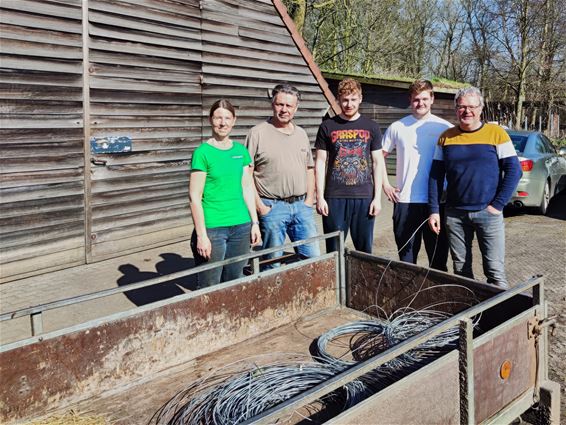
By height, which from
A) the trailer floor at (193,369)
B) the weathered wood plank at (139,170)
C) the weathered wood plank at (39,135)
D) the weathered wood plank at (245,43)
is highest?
the weathered wood plank at (245,43)

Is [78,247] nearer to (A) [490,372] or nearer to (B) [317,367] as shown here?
(B) [317,367]

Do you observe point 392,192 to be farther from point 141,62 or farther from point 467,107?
point 141,62

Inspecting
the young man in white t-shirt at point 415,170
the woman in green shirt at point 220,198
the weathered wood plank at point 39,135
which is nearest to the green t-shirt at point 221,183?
the woman in green shirt at point 220,198

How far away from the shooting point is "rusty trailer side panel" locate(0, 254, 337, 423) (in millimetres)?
2730

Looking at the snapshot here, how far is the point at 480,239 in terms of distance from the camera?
3.97 m

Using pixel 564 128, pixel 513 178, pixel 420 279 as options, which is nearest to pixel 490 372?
pixel 420 279

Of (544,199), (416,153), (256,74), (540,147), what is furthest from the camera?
(540,147)

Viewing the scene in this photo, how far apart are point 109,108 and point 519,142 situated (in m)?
7.06

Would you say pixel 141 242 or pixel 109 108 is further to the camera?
pixel 141 242

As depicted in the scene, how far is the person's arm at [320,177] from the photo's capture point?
4434 millimetres

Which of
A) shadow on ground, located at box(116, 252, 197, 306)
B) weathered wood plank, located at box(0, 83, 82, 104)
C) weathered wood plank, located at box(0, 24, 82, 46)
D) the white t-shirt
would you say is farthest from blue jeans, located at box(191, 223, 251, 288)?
weathered wood plank, located at box(0, 24, 82, 46)

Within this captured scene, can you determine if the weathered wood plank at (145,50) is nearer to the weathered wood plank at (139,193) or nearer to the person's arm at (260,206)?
the weathered wood plank at (139,193)

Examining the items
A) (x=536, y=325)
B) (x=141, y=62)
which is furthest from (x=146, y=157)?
(x=536, y=325)

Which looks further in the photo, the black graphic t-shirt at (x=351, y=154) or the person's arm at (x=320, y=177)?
the person's arm at (x=320, y=177)
